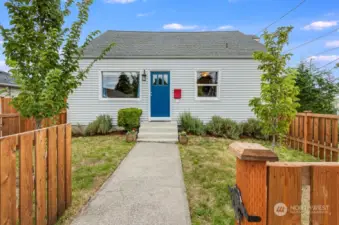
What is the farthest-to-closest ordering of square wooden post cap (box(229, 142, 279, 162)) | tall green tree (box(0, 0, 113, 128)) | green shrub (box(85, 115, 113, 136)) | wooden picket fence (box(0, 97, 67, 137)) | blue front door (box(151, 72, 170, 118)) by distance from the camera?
blue front door (box(151, 72, 170, 118)), green shrub (box(85, 115, 113, 136)), wooden picket fence (box(0, 97, 67, 137)), tall green tree (box(0, 0, 113, 128)), square wooden post cap (box(229, 142, 279, 162))

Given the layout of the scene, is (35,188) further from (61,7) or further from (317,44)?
(317,44)

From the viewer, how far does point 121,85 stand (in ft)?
33.8

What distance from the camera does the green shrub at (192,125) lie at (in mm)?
9498

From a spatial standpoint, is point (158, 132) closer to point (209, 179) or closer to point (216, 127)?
point (216, 127)

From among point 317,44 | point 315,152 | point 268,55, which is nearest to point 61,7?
point 268,55

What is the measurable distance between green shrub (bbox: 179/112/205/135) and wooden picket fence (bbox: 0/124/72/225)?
6.77 meters

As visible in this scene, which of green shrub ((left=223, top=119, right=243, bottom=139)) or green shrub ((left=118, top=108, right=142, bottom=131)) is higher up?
green shrub ((left=118, top=108, right=142, bottom=131))

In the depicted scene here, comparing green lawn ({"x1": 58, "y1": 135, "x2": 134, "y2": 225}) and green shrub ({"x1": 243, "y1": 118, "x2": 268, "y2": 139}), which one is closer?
green lawn ({"x1": 58, "y1": 135, "x2": 134, "y2": 225})

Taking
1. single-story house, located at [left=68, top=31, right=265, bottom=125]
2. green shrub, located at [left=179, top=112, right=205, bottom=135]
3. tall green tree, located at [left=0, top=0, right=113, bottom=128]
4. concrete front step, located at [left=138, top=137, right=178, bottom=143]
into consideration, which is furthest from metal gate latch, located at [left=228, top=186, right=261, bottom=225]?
single-story house, located at [left=68, top=31, right=265, bottom=125]

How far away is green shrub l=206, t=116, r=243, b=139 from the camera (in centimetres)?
937

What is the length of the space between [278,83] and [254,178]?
375cm

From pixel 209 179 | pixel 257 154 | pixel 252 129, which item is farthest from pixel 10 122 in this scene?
pixel 252 129

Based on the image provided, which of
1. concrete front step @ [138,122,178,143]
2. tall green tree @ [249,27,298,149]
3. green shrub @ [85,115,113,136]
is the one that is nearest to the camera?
tall green tree @ [249,27,298,149]

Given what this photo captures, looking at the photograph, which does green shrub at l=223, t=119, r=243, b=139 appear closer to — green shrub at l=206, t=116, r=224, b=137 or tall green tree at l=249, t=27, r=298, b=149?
green shrub at l=206, t=116, r=224, b=137
